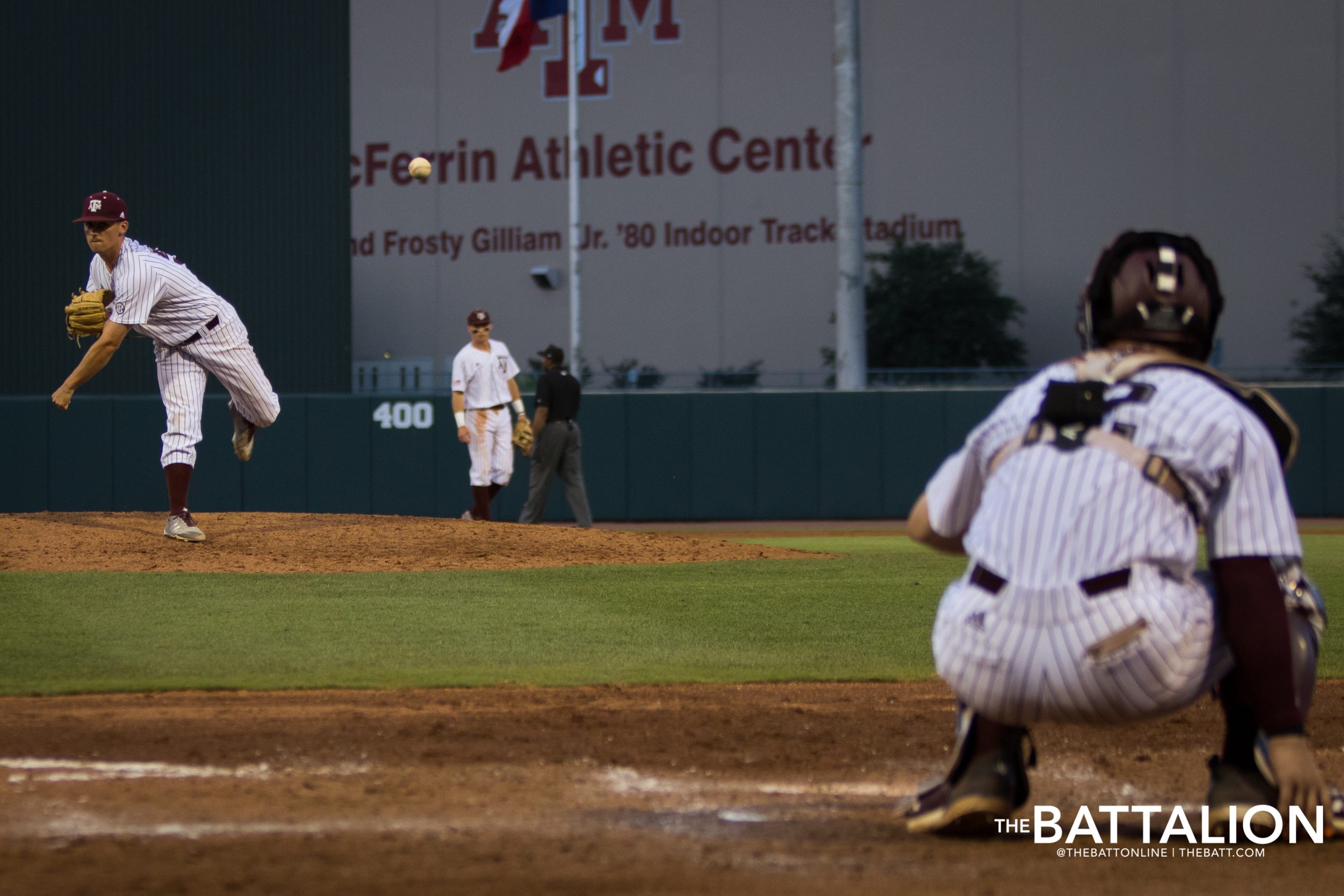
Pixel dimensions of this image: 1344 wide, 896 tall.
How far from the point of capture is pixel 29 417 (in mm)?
16906

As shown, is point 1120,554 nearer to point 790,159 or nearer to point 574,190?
point 574,190

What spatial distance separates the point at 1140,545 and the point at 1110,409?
25 cm

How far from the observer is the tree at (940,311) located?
26.5 metres

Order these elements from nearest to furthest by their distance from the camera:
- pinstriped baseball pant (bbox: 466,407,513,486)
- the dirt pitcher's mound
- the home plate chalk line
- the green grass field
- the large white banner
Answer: the home plate chalk line
the green grass field
the dirt pitcher's mound
pinstriped baseball pant (bbox: 466,407,513,486)
the large white banner

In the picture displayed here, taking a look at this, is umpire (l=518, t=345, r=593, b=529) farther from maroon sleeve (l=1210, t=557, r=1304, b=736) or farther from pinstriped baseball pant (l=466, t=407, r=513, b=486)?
maroon sleeve (l=1210, t=557, r=1304, b=736)

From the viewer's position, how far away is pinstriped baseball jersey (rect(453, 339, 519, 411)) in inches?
456

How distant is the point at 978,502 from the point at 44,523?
7909mm

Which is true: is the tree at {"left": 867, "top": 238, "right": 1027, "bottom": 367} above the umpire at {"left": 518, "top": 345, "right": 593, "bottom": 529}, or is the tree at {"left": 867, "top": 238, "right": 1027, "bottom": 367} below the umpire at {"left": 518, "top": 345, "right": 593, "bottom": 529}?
above

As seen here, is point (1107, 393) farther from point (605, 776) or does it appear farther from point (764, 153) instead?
point (764, 153)

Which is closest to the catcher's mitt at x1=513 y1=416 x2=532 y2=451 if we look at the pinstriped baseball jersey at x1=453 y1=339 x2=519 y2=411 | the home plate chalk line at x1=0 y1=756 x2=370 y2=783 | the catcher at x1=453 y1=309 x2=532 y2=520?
the catcher at x1=453 y1=309 x2=532 y2=520

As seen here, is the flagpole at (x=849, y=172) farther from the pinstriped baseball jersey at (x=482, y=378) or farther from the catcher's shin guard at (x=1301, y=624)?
the catcher's shin guard at (x=1301, y=624)

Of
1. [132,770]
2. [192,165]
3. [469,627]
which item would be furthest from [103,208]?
→ [192,165]

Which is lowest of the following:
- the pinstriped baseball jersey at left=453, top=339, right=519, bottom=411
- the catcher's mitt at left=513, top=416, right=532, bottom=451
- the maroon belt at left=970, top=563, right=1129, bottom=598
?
the maroon belt at left=970, top=563, right=1129, bottom=598

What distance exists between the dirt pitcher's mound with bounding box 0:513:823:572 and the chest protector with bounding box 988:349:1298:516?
6.31 metres
